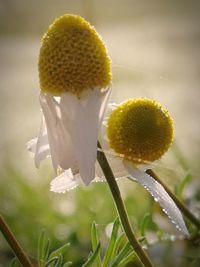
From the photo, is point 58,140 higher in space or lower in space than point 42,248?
higher

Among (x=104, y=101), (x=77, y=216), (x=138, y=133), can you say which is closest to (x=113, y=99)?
(x=77, y=216)

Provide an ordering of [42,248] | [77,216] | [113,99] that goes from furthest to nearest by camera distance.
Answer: [113,99] < [77,216] < [42,248]

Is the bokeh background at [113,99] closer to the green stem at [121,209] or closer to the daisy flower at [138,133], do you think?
the daisy flower at [138,133]

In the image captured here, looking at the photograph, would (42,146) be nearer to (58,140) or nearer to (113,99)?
(58,140)

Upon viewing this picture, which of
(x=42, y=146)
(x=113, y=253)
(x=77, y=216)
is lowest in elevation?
(x=77, y=216)

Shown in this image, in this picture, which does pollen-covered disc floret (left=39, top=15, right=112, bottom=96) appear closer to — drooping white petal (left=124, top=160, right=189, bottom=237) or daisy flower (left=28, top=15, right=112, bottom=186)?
daisy flower (left=28, top=15, right=112, bottom=186)

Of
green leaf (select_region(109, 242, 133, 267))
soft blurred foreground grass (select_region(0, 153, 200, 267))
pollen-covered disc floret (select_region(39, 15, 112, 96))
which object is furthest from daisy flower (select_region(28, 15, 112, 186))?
soft blurred foreground grass (select_region(0, 153, 200, 267))
